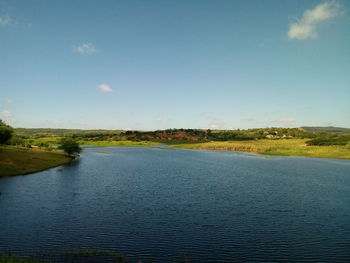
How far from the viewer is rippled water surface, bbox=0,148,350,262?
26.0m

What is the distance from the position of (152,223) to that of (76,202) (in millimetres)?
17895

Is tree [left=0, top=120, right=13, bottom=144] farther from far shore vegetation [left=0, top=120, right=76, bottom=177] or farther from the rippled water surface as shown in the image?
the rippled water surface

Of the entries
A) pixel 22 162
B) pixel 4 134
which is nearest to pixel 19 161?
pixel 22 162

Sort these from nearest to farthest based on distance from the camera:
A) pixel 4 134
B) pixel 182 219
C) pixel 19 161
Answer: pixel 182 219 < pixel 19 161 < pixel 4 134

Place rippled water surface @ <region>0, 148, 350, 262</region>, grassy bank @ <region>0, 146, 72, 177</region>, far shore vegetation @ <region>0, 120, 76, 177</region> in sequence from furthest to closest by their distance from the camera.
A: far shore vegetation @ <region>0, 120, 76, 177</region> < grassy bank @ <region>0, 146, 72, 177</region> < rippled water surface @ <region>0, 148, 350, 262</region>

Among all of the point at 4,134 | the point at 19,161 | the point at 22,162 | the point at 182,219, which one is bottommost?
the point at 182,219

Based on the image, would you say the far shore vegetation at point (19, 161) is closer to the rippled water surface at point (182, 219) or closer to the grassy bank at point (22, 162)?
the grassy bank at point (22, 162)

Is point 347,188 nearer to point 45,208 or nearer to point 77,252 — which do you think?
point 77,252

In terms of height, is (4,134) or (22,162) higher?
(4,134)

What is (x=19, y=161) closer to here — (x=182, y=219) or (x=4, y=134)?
(x=4, y=134)

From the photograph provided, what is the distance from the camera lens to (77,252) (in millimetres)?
24438

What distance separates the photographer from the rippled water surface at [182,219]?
85.3ft

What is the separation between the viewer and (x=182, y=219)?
35.1 m

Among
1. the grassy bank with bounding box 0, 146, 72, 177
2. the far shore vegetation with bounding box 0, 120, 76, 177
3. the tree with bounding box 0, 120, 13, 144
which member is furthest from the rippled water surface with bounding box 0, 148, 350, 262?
the tree with bounding box 0, 120, 13, 144
